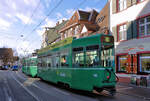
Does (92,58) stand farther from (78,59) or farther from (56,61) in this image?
(56,61)

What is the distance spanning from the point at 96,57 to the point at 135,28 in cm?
889

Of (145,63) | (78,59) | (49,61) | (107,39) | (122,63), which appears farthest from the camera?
(122,63)

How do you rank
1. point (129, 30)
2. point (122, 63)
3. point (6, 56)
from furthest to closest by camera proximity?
1. point (6, 56)
2. point (122, 63)
3. point (129, 30)

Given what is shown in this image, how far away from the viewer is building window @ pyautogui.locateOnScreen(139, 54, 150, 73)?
1456 centimetres

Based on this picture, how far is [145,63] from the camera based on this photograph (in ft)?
48.7

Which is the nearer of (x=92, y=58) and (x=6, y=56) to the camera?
(x=92, y=58)

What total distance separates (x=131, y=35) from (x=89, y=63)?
8975 millimetres

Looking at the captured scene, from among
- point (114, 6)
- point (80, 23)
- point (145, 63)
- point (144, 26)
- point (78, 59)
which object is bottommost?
point (145, 63)

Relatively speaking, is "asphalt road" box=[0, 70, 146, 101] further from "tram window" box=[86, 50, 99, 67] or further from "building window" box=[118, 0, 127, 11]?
"building window" box=[118, 0, 127, 11]

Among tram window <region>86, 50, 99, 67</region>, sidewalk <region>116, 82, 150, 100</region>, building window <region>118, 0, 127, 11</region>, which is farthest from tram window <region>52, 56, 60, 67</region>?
building window <region>118, 0, 127, 11</region>

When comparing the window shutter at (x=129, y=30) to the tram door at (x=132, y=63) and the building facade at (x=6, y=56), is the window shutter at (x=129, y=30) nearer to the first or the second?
the tram door at (x=132, y=63)

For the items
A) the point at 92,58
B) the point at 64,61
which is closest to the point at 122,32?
the point at 64,61

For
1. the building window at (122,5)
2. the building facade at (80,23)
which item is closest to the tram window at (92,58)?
the building window at (122,5)

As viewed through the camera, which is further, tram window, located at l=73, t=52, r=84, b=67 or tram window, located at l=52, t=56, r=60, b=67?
tram window, located at l=52, t=56, r=60, b=67
